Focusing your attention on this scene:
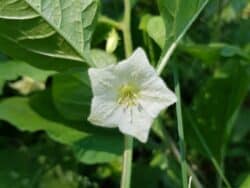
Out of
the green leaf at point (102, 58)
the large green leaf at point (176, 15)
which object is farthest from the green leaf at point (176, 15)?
the green leaf at point (102, 58)

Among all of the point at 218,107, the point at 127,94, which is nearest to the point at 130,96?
the point at 127,94

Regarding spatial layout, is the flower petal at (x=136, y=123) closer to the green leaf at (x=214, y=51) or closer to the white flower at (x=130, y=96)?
the white flower at (x=130, y=96)

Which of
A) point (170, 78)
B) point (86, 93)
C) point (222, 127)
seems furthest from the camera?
point (170, 78)

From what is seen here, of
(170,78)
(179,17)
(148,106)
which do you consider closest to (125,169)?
(148,106)

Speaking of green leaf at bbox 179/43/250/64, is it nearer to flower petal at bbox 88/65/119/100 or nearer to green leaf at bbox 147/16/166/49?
green leaf at bbox 147/16/166/49

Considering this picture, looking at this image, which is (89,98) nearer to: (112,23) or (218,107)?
(112,23)

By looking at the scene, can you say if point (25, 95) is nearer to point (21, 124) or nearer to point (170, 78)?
point (21, 124)

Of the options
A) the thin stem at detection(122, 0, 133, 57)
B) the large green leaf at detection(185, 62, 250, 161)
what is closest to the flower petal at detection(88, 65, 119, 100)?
the thin stem at detection(122, 0, 133, 57)
